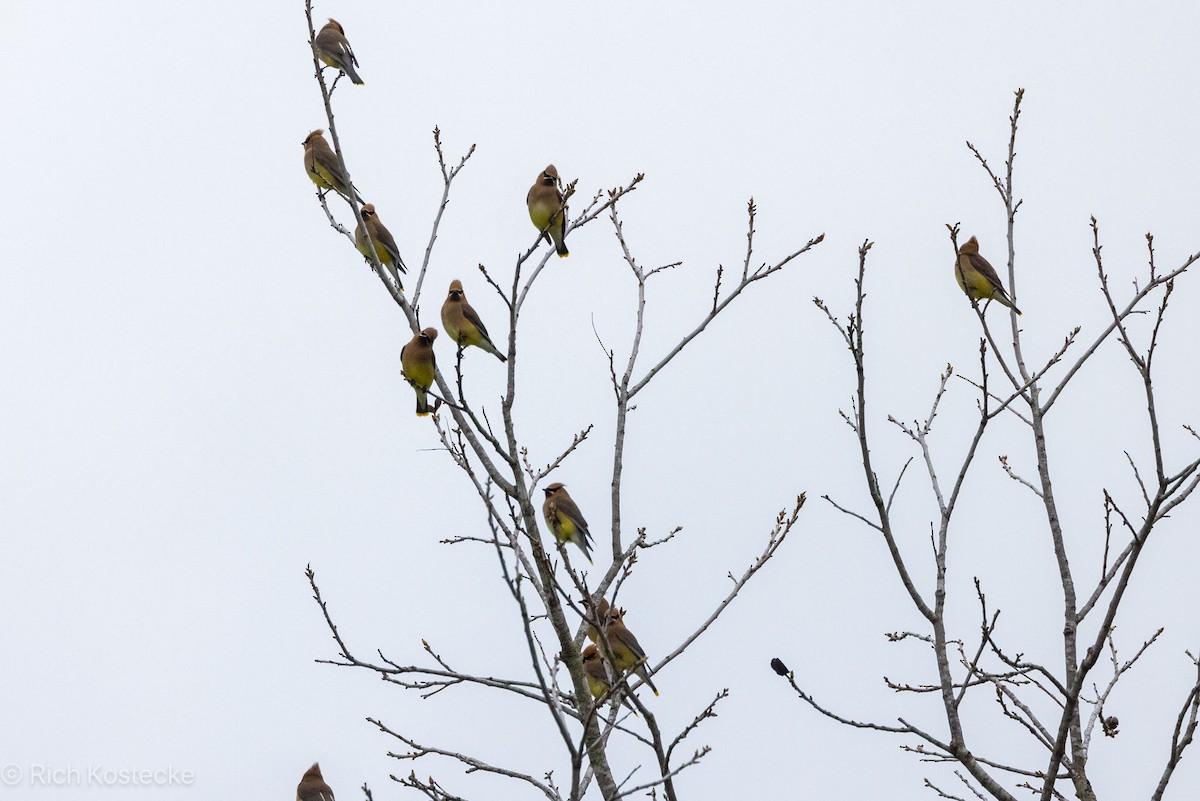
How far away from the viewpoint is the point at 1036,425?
5.30 m

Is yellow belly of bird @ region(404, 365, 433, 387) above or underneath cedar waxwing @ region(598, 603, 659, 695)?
above

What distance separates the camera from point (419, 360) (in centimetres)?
605

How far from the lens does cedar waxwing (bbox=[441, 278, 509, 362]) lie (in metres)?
7.65

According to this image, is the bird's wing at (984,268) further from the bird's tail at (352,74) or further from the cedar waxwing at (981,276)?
the bird's tail at (352,74)

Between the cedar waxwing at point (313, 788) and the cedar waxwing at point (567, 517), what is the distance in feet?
5.94

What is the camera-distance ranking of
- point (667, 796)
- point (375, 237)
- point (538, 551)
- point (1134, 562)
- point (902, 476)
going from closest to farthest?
1. point (1134, 562)
2. point (538, 551)
3. point (667, 796)
4. point (902, 476)
5. point (375, 237)

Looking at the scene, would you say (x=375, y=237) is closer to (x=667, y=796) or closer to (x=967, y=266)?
(x=967, y=266)

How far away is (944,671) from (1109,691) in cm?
66

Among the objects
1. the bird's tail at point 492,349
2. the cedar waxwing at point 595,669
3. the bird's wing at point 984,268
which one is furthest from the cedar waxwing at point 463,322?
the bird's wing at point 984,268

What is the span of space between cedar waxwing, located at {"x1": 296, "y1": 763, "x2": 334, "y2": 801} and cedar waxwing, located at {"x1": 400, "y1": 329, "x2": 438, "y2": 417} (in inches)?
103

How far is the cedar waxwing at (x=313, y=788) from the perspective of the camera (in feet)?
24.7

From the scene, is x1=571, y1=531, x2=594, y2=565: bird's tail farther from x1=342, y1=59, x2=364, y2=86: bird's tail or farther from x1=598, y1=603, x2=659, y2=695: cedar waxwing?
x1=342, y1=59, x2=364, y2=86: bird's tail

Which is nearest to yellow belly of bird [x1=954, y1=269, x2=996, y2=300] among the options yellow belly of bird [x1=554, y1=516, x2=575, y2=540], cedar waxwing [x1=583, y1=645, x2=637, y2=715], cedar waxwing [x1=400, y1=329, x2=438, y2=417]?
yellow belly of bird [x1=554, y1=516, x2=575, y2=540]

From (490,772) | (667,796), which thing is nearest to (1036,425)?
(667,796)
